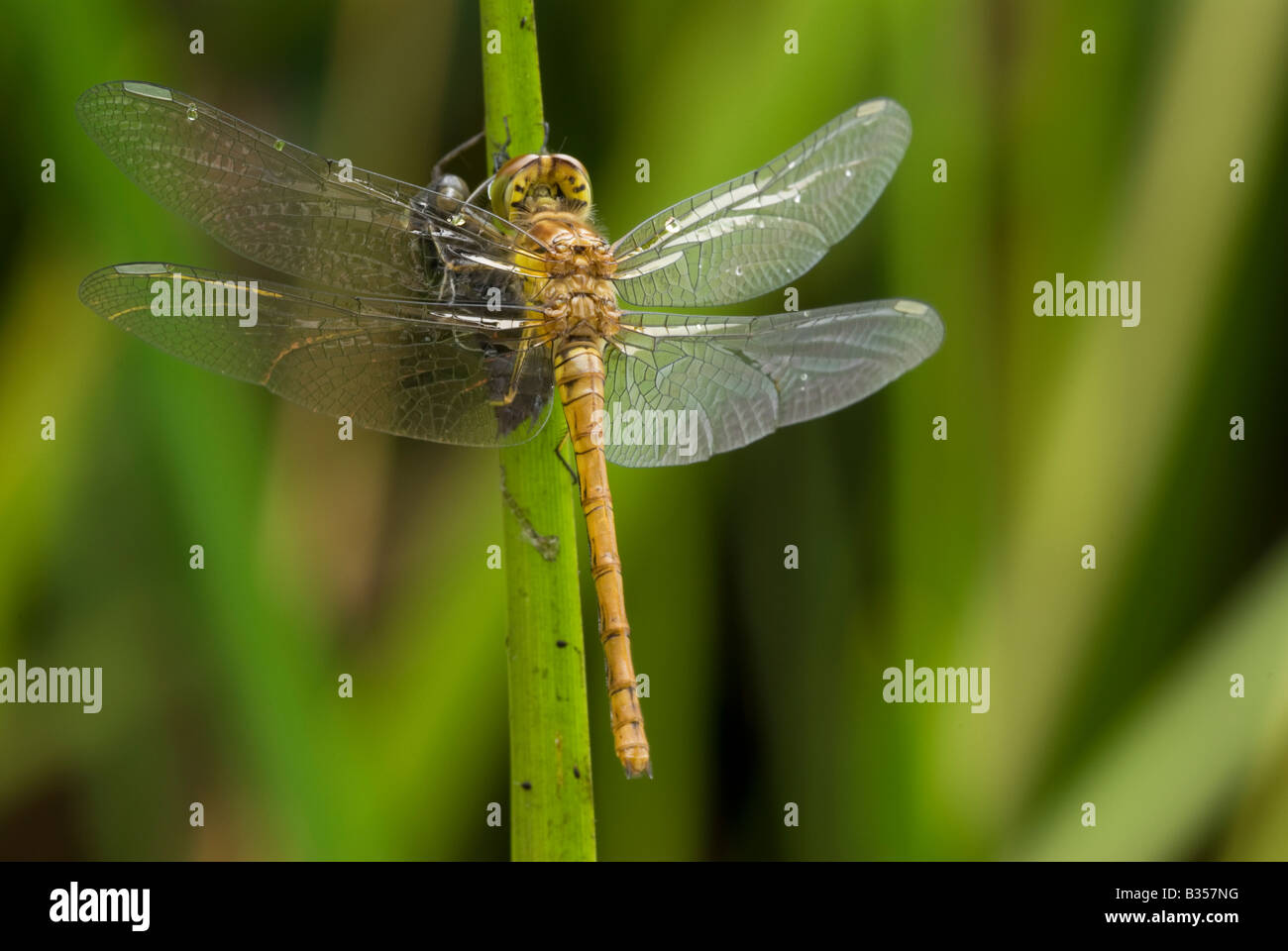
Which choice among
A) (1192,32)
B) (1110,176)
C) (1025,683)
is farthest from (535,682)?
(1192,32)

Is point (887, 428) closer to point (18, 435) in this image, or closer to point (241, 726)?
point (241, 726)

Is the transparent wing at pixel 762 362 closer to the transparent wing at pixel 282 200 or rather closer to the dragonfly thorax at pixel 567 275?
the dragonfly thorax at pixel 567 275

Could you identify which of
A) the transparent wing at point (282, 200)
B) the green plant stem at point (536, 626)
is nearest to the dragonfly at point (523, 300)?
the transparent wing at point (282, 200)

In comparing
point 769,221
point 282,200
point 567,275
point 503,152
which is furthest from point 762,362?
point 282,200

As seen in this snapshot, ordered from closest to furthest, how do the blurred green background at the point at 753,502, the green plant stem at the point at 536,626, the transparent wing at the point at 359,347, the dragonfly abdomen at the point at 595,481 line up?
1. the green plant stem at the point at 536,626
2. the transparent wing at the point at 359,347
3. the dragonfly abdomen at the point at 595,481
4. the blurred green background at the point at 753,502

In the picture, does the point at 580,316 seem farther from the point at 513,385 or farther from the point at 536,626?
the point at 536,626

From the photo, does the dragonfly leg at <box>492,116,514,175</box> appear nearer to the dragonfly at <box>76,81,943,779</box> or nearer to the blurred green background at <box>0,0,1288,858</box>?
the dragonfly at <box>76,81,943,779</box>
